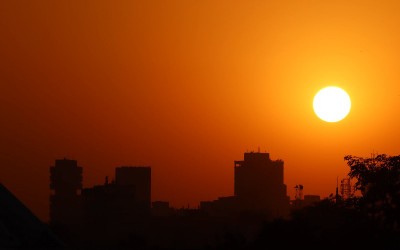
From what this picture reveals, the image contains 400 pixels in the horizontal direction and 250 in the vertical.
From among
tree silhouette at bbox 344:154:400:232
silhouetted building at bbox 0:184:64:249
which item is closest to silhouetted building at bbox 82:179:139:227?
tree silhouette at bbox 344:154:400:232

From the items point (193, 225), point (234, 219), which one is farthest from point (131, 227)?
point (193, 225)

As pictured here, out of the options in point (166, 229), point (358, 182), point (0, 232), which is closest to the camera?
point (0, 232)

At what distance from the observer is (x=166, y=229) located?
454 ft

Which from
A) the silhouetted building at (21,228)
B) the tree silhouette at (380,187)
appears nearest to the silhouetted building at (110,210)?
the tree silhouette at (380,187)

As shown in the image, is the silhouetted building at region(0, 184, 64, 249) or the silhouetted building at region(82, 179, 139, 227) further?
the silhouetted building at region(82, 179, 139, 227)

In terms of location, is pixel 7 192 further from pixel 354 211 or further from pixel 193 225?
pixel 193 225

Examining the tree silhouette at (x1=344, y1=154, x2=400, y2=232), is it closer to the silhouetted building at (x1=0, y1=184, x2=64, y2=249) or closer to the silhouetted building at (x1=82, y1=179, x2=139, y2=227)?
the silhouetted building at (x1=0, y1=184, x2=64, y2=249)

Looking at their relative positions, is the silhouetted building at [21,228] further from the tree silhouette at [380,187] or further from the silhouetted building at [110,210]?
the silhouetted building at [110,210]

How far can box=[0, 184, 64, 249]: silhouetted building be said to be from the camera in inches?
1443

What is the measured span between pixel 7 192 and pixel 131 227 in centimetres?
13398

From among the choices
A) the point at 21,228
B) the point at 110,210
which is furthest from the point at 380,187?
the point at 110,210

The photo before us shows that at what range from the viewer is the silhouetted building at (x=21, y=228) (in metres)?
36.7

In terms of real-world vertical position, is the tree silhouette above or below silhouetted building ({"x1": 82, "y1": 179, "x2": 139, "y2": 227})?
above

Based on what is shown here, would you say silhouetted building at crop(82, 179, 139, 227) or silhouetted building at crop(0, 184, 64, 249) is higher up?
silhouetted building at crop(0, 184, 64, 249)
